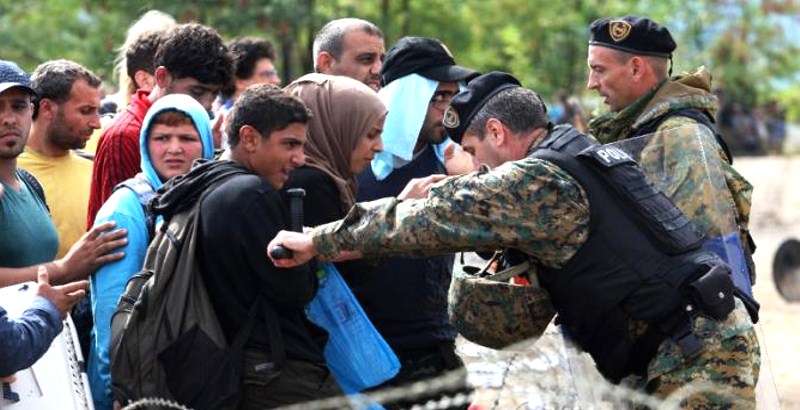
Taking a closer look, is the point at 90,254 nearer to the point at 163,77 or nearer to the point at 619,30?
the point at 163,77

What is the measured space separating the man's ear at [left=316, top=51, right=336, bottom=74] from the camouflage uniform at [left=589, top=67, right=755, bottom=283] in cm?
136

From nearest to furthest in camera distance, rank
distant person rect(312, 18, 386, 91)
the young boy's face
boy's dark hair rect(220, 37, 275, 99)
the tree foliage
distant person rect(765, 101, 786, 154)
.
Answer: the young boy's face
distant person rect(312, 18, 386, 91)
boy's dark hair rect(220, 37, 275, 99)
the tree foliage
distant person rect(765, 101, 786, 154)

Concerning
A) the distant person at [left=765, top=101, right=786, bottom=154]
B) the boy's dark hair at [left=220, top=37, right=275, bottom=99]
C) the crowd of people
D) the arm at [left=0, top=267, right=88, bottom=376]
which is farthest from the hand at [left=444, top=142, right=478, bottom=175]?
the distant person at [left=765, top=101, right=786, bottom=154]

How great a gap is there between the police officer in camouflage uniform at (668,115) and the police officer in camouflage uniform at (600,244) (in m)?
0.34

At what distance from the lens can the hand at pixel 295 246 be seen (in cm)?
435

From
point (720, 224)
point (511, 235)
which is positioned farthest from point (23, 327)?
point (720, 224)

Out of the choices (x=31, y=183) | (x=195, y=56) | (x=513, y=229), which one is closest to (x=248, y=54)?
(x=195, y=56)

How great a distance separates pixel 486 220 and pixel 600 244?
14.6 inches

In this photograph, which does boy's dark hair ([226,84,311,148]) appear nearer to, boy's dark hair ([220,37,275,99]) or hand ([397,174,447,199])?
hand ([397,174,447,199])

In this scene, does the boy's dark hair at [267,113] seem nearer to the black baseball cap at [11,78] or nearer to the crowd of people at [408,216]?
the crowd of people at [408,216]

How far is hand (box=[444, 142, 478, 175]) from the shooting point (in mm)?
5852

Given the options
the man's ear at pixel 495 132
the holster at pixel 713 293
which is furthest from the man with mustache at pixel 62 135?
the holster at pixel 713 293

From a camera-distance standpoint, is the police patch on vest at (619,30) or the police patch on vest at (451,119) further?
the police patch on vest at (619,30)

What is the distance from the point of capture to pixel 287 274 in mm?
4480
